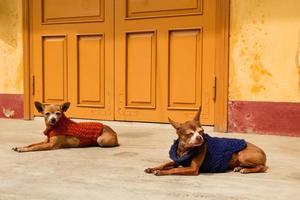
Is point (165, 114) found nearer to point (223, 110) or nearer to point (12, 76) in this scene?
point (223, 110)

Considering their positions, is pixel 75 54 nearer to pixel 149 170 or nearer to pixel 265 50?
pixel 265 50

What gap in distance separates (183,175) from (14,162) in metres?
1.12

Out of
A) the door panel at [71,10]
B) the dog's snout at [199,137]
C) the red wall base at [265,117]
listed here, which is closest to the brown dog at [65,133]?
the dog's snout at [199,137]

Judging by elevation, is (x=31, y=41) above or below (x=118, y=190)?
above

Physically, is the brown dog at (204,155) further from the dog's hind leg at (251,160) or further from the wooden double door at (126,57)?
the wooden double door at (126,57)

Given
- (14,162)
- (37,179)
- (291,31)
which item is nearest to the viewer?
(37,179)

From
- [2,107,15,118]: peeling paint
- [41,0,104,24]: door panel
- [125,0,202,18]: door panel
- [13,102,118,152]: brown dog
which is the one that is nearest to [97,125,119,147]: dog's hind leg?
[13,102,118,152]: brown dog

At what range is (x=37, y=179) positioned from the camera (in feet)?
7.95

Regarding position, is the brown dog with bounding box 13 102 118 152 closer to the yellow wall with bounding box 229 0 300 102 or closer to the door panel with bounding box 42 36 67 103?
the yellow wall with bounding box 229 0 300 102

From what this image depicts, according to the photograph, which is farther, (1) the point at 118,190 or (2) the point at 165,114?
(2) the point at 165,114

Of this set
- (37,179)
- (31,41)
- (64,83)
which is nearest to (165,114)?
(64,83)

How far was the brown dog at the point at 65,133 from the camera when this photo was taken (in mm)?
3346

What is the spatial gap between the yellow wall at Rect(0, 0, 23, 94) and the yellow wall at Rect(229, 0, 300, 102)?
252 cm

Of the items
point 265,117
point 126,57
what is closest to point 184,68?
point 126,57
